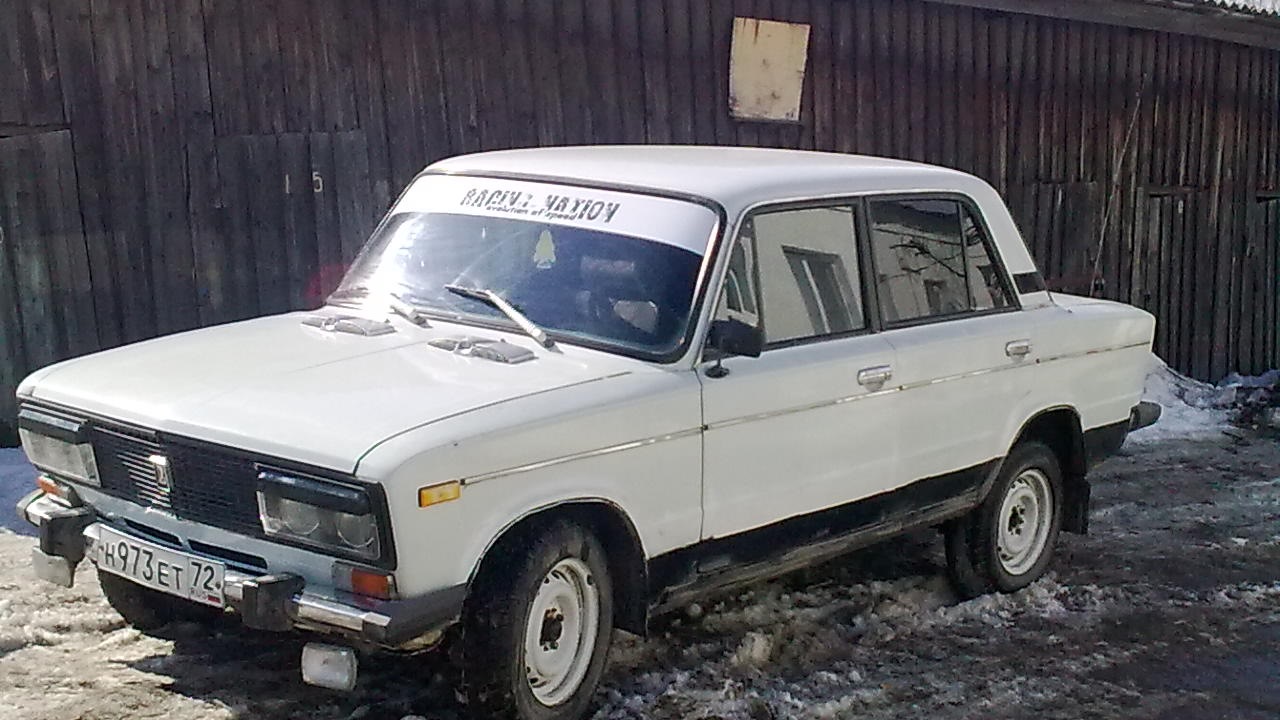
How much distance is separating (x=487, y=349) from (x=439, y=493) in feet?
2.84

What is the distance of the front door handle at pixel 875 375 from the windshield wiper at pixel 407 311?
5.40ft

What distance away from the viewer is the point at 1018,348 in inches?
241

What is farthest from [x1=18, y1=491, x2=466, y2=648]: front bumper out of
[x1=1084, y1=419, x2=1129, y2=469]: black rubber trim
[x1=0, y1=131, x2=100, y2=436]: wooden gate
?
[x1=0, y1=131, x2=100, y2=436]: wooden gate

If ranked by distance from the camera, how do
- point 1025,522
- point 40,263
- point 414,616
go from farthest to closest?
point 40,263 → point 1025,522 → point 414,616

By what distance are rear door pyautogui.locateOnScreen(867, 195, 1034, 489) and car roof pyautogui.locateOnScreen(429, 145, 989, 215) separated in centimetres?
12

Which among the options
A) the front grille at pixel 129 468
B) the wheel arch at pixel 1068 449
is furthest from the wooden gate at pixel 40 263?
the wheel arch at pixel 1068 449

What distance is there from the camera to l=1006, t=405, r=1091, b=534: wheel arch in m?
6.49

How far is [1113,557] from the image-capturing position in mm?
7121

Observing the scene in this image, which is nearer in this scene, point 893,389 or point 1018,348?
point 893,389

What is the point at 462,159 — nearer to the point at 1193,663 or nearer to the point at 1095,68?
the point at 1193,663

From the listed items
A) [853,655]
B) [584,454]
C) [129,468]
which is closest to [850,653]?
[853,655]

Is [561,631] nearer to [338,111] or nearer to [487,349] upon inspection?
[487,349]

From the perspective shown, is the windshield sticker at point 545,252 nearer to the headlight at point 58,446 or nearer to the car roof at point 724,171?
the car roof at point 724,171

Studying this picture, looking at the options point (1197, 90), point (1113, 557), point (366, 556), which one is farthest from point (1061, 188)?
point (366, 556)
